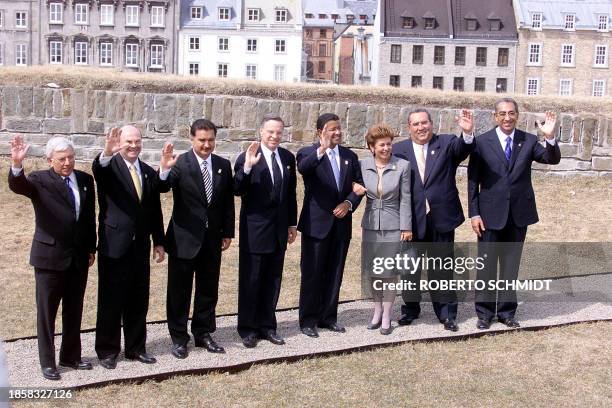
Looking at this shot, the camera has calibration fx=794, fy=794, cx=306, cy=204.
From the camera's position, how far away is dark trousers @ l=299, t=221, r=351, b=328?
6.30 meters

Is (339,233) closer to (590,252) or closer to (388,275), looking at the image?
(388,275)

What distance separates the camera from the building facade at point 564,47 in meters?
50.0

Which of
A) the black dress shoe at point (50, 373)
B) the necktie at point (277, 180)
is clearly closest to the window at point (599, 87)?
the necktie at point (277, 180)

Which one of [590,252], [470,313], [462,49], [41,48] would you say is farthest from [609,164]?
[41,48]

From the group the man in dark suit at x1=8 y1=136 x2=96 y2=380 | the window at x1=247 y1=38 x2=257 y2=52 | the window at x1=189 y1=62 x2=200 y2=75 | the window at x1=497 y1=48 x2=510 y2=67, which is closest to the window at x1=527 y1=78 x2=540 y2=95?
the window at x1=497 y1=48 x2=510 y2=67

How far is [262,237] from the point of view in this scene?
5984 millimetres

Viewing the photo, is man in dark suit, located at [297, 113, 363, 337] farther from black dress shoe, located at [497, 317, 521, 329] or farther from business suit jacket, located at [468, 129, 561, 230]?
black dress shoe, located at [497, 317, 521, 329]

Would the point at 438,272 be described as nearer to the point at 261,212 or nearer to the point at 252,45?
the point at 261,212

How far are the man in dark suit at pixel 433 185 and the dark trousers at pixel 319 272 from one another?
65cm

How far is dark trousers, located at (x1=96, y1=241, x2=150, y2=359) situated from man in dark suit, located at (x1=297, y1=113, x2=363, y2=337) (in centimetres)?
135

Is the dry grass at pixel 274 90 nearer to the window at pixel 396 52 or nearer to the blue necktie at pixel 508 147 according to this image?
the blue necktie at pixel 508 147

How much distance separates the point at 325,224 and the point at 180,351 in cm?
149

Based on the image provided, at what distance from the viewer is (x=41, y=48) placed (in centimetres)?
5291

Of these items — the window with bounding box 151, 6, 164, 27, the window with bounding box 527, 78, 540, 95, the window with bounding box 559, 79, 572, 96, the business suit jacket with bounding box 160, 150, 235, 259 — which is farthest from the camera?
the window with bounding box 151, 6, 164, 27
